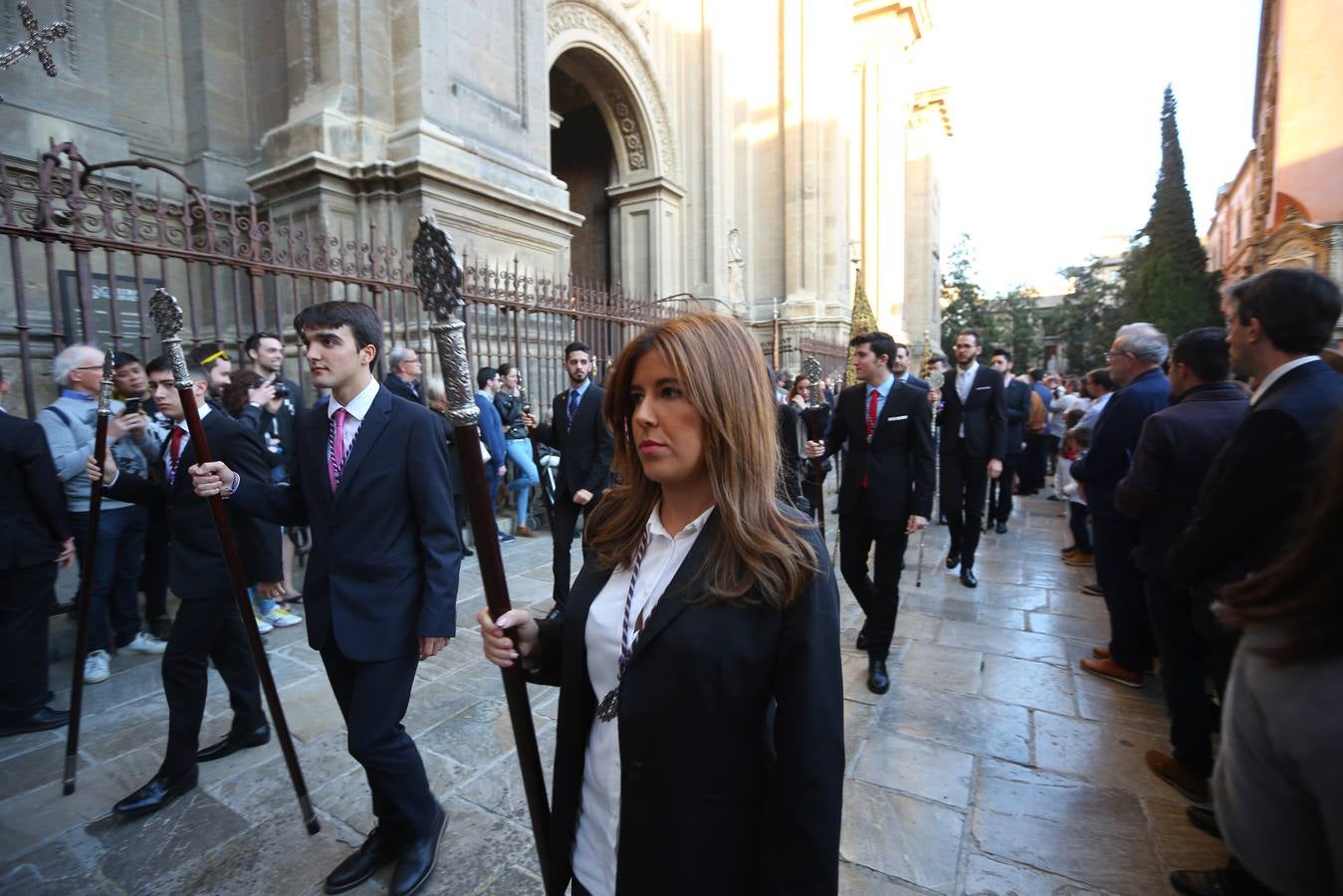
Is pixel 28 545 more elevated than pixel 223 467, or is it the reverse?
pixel 223 467

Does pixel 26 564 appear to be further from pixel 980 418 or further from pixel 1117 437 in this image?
pixel 980 418

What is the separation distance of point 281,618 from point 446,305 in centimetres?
481

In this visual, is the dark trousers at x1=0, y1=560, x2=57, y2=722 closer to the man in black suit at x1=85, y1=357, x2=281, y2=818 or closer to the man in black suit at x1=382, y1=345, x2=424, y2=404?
the man in black suit at x1=85, y1=357, x2=281, y2=818

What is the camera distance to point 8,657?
11.6ft

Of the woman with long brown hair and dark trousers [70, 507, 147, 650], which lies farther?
dark trousers [70, 507, 147, 650]

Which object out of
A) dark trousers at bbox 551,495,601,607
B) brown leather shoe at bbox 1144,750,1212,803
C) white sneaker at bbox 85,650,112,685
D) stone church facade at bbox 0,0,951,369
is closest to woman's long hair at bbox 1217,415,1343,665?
brown leather shoe at bbox 1144,750,1212,803

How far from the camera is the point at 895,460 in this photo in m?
4.01

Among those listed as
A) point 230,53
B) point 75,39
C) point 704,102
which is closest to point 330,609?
point 75,39

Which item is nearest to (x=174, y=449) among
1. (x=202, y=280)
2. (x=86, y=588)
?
(x=86, y=588)

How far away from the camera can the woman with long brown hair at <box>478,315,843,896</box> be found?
4.15ft

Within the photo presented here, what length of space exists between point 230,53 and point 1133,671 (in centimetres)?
1204

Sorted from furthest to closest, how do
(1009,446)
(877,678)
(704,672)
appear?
1. (1009,446)
2. (877,678)
3. (704,672)

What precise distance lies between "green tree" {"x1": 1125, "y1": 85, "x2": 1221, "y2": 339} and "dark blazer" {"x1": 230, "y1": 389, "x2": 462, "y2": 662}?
1349 inches

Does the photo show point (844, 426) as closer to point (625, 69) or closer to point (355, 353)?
point (355, 353)
